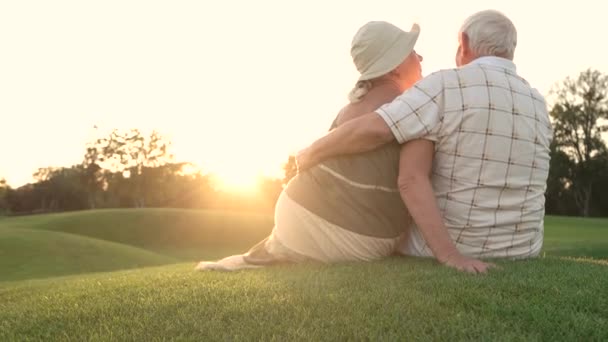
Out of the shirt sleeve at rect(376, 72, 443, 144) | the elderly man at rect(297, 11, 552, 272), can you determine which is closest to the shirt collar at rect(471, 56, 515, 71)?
the elderly man at rect(297, 11, 552, 272)

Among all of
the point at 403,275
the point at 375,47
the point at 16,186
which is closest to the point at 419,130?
the point at 375,47

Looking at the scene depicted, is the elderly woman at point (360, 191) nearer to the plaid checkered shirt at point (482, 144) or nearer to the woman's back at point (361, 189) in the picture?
the woman's back at point (361, 189)

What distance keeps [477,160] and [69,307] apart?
8.59ft

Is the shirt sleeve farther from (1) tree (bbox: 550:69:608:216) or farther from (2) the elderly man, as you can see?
(1) tree (bbox: 550:69:608:216)

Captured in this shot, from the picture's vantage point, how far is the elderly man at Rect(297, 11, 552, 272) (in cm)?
373

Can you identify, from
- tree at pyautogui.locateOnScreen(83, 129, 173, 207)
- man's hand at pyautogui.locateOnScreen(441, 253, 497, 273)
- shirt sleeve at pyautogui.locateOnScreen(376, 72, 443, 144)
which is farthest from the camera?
tree at pyautogui.locateOnScreen(83, 129, 173, 207)

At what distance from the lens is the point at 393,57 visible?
159 inches

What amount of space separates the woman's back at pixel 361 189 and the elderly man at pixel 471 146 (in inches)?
4.2

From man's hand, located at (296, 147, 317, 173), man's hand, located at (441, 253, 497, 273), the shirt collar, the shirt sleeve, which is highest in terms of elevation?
the shirt collar

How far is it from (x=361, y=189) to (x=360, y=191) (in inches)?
0.6

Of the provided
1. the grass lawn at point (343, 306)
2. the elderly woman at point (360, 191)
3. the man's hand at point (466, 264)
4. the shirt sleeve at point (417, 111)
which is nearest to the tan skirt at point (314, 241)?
the elderly woman at point (360, 191)

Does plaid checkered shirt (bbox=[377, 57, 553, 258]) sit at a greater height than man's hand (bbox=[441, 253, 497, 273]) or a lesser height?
greater

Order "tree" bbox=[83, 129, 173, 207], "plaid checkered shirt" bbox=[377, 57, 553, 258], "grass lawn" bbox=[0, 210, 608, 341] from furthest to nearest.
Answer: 1. "tree" bbox=[83, 129, 173, 207]
2. "plaid checkered shirt" bbox=[377, 57, 553, 258]
3. "grass lawn" bbox=[0, 210, 608, 341]

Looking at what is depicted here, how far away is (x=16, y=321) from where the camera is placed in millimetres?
2973
